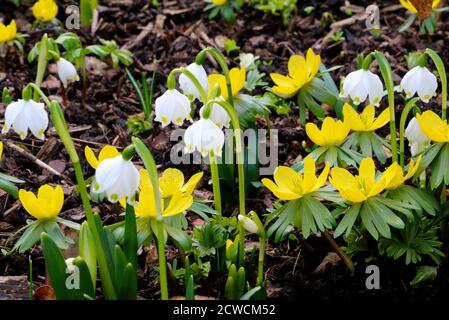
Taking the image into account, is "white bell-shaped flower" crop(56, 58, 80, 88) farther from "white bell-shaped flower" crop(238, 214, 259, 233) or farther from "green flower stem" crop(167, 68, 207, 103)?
"white bell-shaped flower" crop(238, 214, 259, 233)

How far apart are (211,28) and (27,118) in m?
2.11

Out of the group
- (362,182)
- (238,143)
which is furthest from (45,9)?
(362,182)

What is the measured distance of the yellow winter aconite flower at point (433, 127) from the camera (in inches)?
83.5

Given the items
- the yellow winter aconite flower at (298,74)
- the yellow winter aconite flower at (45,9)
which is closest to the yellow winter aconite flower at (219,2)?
the yellow winter aconite flower at (45,9)

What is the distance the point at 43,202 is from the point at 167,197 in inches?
13.6

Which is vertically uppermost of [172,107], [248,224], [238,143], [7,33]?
[7,33]

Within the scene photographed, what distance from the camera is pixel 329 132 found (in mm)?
2250

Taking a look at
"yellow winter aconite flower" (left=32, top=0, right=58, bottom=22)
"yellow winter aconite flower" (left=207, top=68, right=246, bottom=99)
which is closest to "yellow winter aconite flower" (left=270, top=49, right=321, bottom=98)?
"yellow winter aconite flower" (left=207, top=68, right=246, bottom=99)

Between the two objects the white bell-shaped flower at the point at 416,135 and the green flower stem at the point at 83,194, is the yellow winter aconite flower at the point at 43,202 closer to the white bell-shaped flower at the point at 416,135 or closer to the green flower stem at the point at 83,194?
the green flower stem at the point at 83,194

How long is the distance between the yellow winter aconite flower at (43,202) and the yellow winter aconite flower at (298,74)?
2.72 feet

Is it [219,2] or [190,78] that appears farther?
[219,2]

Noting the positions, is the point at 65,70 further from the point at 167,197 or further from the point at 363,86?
the point at 363,86

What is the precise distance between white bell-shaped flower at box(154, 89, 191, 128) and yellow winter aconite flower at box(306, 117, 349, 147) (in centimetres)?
37
